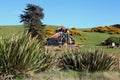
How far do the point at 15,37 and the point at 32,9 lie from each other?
57.4 m

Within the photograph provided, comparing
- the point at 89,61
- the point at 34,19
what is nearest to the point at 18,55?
the point at 89,61

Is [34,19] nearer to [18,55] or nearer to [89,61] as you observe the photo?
[89,61]

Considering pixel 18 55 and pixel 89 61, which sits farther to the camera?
pixel 89 61

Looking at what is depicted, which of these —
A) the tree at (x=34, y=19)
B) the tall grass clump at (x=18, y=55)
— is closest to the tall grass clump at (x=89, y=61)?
the tall grass clump at (x=18, y=55)

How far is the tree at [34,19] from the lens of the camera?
2795 inches

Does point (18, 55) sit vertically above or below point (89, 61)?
above

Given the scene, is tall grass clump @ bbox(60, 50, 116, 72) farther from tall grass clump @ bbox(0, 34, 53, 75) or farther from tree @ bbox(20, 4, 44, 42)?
tree @ bbox(20, 4, 44, 42)

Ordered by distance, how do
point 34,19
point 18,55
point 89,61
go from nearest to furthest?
point 18,55, point 89,61, point 34,19

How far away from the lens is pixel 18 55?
14.2 metres

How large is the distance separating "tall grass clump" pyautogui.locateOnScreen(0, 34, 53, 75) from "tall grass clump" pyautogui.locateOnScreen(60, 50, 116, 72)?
4851 millimetres

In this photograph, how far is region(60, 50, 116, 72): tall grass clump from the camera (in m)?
19.4

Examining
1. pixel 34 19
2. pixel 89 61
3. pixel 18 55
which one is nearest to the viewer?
pixel 18 55

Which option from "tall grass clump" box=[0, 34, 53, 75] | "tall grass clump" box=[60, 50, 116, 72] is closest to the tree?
"tall grass clump" box=[60, 50, 116, 72]

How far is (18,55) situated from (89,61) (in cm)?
617
